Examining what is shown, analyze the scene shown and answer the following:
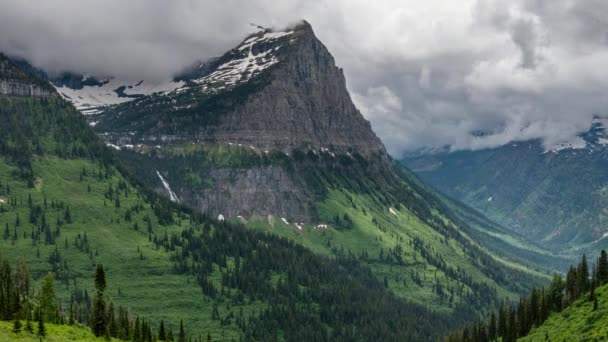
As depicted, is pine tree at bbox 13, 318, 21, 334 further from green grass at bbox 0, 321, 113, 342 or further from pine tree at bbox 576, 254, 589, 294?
pine tree at bbox 576, 254, 589, 294

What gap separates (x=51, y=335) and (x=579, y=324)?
11549cm

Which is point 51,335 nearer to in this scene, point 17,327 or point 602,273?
point 17,327

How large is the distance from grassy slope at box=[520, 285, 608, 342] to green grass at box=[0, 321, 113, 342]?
103 meters

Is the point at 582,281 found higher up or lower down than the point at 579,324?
higher up

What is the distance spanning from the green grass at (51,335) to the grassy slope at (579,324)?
103 meters

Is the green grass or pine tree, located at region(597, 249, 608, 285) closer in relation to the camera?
the green grass

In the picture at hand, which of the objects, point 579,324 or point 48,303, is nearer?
point 579,324

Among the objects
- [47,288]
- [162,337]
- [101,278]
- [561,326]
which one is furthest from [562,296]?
[47,288]

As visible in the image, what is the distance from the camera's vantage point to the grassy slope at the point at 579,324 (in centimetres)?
13686

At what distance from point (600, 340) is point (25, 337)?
108630 mm

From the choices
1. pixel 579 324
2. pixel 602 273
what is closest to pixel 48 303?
pixel 579 324

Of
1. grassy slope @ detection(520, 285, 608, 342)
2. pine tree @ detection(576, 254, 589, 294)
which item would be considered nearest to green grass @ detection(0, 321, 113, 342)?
grassy slope @ detection(520, 285, 608, 342)

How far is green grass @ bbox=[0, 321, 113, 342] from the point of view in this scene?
120 metres

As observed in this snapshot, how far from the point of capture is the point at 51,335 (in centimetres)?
12950
